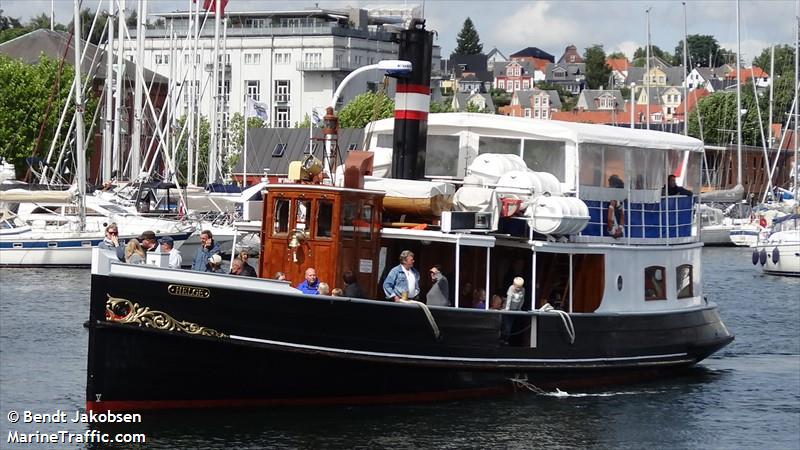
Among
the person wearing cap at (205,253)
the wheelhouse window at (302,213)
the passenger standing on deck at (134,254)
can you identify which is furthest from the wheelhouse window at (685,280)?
the passenger standing on deck at (134,254)

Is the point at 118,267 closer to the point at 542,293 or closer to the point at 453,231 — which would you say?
the point at 453,231

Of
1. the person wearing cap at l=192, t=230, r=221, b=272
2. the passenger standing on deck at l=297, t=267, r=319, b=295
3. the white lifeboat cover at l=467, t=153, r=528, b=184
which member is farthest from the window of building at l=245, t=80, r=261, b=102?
the passenger standing on deck at l=297, t=267, r=319, b=295

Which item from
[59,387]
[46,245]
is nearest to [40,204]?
[46,245]

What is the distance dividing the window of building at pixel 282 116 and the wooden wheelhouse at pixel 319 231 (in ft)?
350

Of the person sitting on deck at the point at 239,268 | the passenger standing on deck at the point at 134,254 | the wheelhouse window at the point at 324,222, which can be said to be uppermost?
the wheelhouse window at the point at 324,222

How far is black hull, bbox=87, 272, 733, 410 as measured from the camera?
69.7 feet

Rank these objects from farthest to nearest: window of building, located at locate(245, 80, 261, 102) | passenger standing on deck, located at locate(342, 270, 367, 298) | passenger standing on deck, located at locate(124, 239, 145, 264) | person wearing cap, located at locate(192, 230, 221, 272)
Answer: window of building, located at locate(245, 80, 261, 102) < passenger standing on deck, located at locate(124, 239, 145, 264) < person wearing cap, located at locate(192, 230, 221, 272) < passenger standing on deck, located at locate(342, 270, 367, 298)

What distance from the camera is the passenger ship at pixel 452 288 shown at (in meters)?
21.4

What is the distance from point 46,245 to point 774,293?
26.3 m

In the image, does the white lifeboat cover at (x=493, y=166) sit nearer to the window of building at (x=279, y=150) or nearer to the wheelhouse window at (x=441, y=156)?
the wheelhouse window at (x=441, y=156)

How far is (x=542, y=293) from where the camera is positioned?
85.3ft

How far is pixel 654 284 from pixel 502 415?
5278 mm

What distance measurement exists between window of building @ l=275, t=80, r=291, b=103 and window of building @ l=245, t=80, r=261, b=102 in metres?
1.61

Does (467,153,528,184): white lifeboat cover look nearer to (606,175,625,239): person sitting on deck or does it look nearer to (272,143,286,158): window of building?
(606,175,625,239): person sitting on deck
